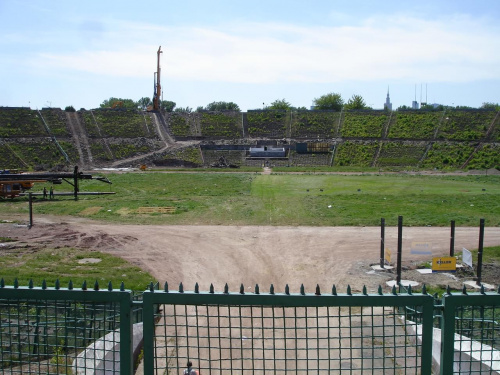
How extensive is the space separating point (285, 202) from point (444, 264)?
17.1m

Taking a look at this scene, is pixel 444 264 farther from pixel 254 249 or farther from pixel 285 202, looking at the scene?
pixel 285 202

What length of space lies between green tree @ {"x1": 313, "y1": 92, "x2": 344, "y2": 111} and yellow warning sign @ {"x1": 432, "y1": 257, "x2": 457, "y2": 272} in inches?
4055

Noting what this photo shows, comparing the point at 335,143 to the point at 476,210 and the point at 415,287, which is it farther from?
the point at 415,287

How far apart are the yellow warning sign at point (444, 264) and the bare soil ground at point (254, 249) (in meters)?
0.47

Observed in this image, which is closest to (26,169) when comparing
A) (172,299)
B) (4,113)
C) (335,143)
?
(4,113)

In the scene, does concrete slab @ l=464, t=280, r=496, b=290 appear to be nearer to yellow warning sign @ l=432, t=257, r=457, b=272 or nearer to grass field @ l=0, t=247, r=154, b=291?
yellow warning sign @ l=432, t=257, r=457, b=272

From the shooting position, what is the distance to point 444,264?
18.1m

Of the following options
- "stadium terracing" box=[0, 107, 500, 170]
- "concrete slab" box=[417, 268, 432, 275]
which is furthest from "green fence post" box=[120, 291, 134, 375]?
"stadium terracing" box=[0, 107, 500, 170]

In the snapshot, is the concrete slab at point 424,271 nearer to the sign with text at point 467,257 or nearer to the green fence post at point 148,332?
the sign with text at point 467,257

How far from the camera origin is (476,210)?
99.3 feet

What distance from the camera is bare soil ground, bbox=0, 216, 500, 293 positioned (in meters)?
17.7

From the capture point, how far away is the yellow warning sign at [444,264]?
18.0 metres

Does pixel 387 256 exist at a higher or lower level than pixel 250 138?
lower

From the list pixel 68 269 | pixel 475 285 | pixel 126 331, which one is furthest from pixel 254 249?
pixel 126 331
